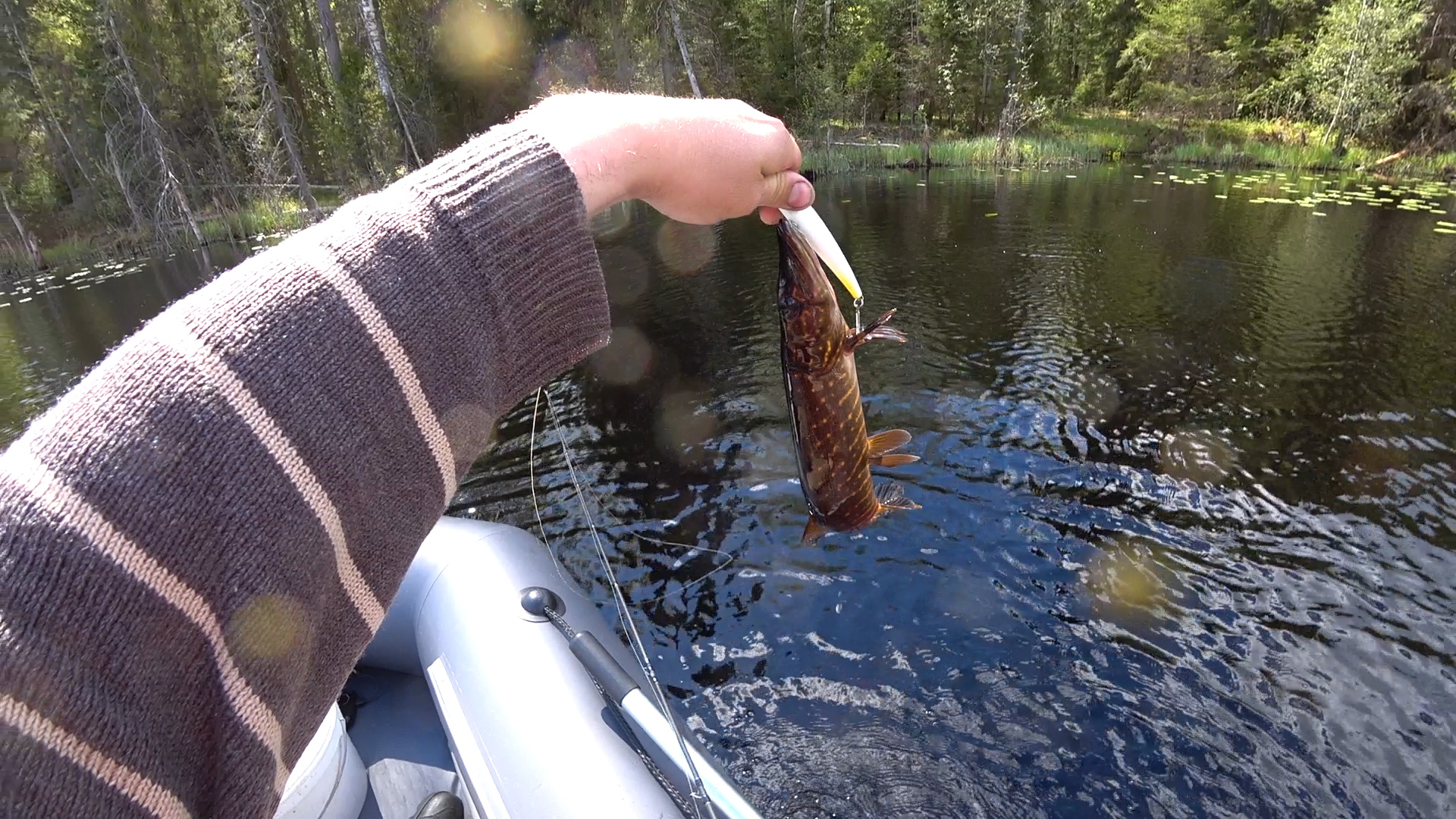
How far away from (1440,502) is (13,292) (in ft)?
87.8

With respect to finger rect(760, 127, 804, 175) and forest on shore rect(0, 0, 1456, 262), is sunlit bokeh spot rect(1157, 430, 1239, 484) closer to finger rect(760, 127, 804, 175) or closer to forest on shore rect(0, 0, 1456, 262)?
finger rect(760, 127, 804, 175)

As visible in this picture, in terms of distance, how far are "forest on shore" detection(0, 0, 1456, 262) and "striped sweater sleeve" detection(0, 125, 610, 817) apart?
695 inches

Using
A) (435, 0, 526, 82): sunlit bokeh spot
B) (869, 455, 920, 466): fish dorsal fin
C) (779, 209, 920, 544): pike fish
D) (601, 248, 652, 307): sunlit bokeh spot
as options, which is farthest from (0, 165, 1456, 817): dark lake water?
(435, 0, 526, 82): sunlit bokeh spot

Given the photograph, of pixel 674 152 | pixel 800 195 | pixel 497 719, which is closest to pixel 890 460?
pixel 800 195

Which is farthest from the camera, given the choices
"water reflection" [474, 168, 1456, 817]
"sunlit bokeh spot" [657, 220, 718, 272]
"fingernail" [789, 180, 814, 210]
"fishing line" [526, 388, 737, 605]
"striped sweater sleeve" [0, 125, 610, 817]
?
"sunlit bokeh spot" [657, 220, 718, 272]

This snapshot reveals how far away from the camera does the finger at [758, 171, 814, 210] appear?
1705 mm

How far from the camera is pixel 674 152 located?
146 cm

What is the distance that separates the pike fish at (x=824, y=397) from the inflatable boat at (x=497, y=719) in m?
1.04

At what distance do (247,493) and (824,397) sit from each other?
2.05m

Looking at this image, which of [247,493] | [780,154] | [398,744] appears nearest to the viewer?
[247,493]

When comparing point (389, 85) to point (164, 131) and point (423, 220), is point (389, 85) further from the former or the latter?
point (423, 220)

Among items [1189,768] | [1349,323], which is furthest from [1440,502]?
[1349,323]

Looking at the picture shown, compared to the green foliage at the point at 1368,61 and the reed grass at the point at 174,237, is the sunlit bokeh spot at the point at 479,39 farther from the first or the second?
the green foliage at the point at 1368,61

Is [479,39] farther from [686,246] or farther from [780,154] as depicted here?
[780,154]
